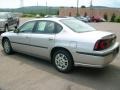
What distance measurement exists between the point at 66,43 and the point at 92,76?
1.16m

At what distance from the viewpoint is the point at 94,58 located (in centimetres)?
552

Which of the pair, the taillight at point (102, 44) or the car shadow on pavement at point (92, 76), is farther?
the taillight at point (102, 44)

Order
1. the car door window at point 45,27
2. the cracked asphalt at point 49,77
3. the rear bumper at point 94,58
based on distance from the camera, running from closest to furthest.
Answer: the cracked asphalt at point 49,77 < the rear bumper at point 94,58 < the car door window at point 45,27

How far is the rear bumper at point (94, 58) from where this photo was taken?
548 centimetres

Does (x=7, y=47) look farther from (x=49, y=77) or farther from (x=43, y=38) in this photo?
(x=49, y=77)

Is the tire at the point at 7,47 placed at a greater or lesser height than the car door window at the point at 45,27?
lesser

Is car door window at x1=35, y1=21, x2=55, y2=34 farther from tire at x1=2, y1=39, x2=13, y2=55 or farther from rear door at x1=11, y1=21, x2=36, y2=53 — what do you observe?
tire at x1=2, y1=39, x2=13, y2=55

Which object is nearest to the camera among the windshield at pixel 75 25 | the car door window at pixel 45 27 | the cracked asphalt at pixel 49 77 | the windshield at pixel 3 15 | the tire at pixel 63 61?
the cracked asphalt at pixel 49 77

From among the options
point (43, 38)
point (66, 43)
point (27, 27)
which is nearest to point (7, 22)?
point (27, 27)

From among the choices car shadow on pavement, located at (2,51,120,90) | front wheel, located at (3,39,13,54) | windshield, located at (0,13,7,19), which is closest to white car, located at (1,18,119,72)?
car shadow on pavement, located at (2,51,120,90)

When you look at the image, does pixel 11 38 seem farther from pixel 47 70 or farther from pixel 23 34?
pixel 47 70

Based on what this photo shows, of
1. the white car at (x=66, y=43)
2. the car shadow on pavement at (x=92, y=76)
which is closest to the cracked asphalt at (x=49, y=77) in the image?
the car shadow on pavement at (x=92, y=76)

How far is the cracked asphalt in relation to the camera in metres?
5.31

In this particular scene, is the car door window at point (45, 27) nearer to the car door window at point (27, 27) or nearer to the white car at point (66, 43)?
the white car at point (66, 43)
